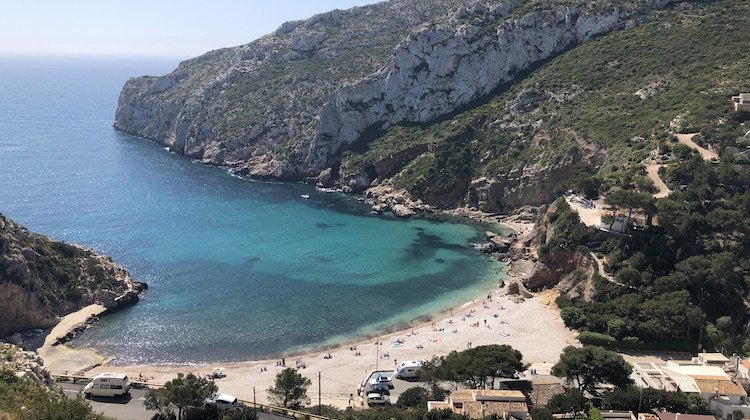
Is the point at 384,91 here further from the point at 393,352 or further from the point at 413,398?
the point at 413,398

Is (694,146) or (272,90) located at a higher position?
(272,90)

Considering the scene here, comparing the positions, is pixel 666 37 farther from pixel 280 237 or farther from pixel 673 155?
pixel 280 237

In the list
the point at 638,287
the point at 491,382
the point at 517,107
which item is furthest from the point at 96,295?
the point at 517,107

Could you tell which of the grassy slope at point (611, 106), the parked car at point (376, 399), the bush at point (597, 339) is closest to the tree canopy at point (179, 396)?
the parked car at point (376, 399)

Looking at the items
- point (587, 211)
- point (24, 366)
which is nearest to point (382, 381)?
point (24, 366)

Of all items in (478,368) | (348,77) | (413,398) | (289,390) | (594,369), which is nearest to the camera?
(289,390)

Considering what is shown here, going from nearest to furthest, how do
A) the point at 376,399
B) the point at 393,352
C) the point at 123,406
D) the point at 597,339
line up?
the point at 123,406
the point at 376,399
the point at 597,339
the point at 393,352

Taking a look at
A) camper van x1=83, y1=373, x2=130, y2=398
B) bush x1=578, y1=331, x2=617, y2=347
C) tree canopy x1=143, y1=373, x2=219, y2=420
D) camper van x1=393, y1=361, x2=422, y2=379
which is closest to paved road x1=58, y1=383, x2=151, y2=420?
camper van x1=83, y1=373, x2=130, y2=398

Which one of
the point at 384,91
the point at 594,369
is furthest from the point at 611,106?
the point at 594,369

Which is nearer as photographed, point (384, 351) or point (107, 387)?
point (107, 387)

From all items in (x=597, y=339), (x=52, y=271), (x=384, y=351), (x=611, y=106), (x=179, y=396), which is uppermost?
(x=611, y=106)
